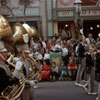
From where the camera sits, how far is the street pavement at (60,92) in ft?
35.2

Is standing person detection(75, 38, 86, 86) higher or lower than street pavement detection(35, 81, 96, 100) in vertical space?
higher

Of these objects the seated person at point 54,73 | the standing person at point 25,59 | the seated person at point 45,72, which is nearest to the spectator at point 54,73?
the seated person at point 54,73

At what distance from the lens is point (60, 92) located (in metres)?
11.9

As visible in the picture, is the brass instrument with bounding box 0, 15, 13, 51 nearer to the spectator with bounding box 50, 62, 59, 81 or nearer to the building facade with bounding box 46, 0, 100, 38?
the spectator with bounding box 50, 62, 59, 81

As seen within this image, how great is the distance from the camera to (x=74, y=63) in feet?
51.0

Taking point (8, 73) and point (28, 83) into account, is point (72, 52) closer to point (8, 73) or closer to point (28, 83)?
point (28, 83)

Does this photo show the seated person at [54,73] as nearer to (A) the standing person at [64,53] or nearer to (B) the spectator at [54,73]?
(B) the spectator at [54,73]

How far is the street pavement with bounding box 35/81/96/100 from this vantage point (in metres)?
10.7

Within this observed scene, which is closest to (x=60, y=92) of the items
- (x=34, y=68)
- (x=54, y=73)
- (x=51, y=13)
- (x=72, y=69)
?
(x=54, y=73)

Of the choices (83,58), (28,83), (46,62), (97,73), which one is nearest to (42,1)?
(46,62)

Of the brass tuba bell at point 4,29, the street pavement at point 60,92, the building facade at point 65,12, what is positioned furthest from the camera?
the building facade at point 65,12

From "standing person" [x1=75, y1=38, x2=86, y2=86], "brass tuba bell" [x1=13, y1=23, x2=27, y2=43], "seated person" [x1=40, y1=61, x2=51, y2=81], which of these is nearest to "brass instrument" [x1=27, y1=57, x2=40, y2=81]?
"brass tuba bell" [x1=13, y1=23, x2=27, y2=43]

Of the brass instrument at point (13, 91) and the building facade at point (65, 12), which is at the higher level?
the brass instrument at point (13, 91)

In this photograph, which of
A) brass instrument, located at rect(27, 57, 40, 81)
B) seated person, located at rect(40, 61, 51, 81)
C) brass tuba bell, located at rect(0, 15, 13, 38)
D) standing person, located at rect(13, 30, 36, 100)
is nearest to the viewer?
brass tuba bell, located at rect(0, 15, 13, 38)
